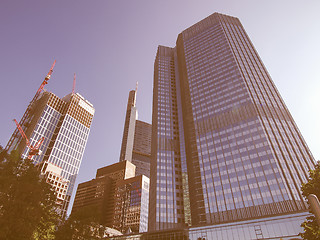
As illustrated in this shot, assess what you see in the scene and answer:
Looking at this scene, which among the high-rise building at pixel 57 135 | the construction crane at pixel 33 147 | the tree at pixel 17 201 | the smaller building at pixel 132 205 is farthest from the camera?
the high-rise building at pixel 57 135

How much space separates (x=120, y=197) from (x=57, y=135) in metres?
68.3

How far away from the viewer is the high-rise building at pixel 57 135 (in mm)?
156375

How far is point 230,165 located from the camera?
85688mm

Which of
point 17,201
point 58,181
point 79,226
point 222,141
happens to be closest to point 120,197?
point 58,181

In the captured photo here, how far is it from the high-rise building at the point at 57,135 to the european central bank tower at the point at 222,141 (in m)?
80.7

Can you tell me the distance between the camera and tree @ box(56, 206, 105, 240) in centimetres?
2414

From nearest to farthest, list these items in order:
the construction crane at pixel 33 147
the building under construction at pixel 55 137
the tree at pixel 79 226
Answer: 1. the tree at pixel 79 226
2. the construction crane at pixel 33 147
3. the building under construction at pixel 55 137

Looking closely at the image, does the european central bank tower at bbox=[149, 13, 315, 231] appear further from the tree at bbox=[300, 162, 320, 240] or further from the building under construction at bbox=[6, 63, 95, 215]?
the building under construction at bbox=[6, 63, 95, 215]

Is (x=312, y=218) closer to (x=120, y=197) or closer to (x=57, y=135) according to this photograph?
(x=120, y=197)

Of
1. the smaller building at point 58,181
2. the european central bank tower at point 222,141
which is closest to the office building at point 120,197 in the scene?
the smaller building at point 58,181

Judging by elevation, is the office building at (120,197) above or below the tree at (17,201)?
above

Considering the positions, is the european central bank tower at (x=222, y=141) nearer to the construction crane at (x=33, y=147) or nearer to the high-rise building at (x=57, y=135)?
the high-rise building at (x=57, y=135)

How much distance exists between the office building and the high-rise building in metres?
27.6

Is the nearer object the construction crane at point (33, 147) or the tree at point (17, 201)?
the tree at point (17, 201)
